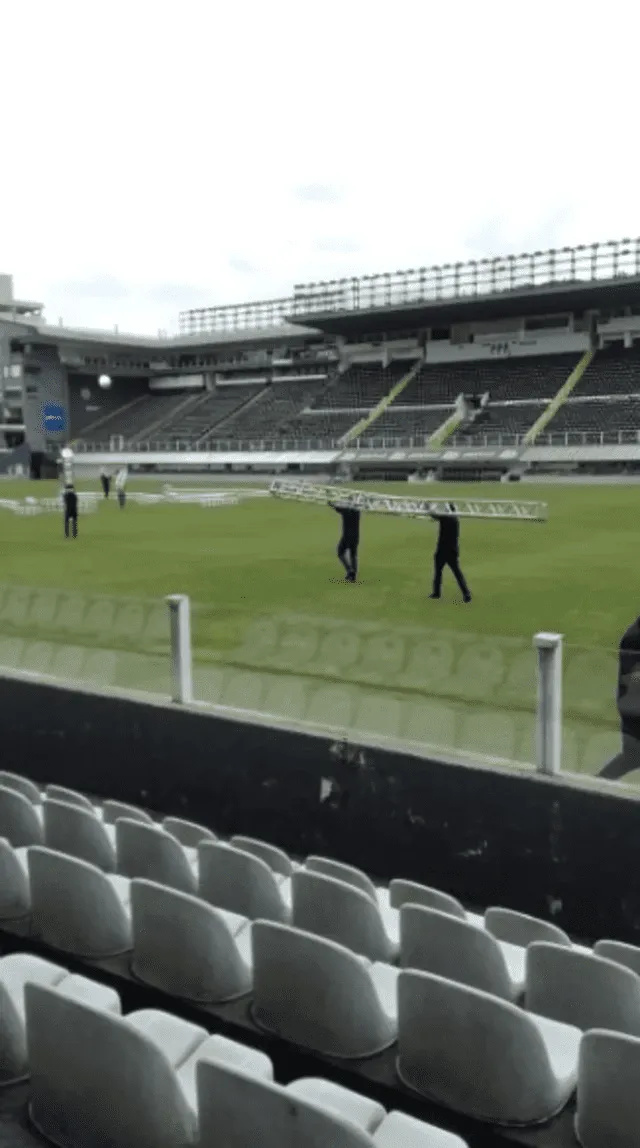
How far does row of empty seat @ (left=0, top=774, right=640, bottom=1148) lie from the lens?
311 centimetres

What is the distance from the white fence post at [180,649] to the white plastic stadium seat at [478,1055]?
4438mm

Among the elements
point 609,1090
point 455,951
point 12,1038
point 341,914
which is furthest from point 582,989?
point 12,1038

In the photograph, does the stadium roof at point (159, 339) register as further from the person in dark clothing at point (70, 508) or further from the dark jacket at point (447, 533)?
the dark jacket at point (447, 533)

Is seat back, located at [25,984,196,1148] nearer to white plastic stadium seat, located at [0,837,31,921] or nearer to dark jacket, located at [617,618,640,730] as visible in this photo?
white plastic stadium seat, located at [0,837,31,921]

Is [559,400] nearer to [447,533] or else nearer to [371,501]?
[371,501]

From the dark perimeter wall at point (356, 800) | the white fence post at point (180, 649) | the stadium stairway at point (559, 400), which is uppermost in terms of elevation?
the stadium stairway at point (559, 400)

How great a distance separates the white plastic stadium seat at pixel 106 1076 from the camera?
272 centimetres

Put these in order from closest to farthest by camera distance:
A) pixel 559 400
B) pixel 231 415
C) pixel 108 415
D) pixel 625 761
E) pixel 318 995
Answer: pixel 318 995, pixel 625 761, pixel 559 400, pixel 231 415, pixel 108 415

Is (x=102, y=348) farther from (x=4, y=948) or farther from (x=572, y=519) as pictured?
(x=4, y=948)

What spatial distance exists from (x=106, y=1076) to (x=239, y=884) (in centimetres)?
185

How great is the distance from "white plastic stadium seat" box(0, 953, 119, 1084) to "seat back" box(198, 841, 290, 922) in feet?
3.40

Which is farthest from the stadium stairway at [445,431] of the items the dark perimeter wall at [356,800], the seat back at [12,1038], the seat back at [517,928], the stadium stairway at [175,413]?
the seat back at [12,1038]

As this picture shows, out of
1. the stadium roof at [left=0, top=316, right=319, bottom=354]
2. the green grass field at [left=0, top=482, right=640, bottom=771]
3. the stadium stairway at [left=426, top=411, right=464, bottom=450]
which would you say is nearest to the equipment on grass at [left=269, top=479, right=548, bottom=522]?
the green grass field at [left=0, top=482, right=640, bottom=771]

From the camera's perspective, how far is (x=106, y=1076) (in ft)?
9.19
